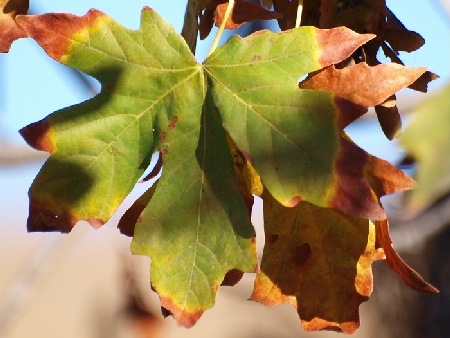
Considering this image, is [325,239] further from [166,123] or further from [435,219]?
[435,219]

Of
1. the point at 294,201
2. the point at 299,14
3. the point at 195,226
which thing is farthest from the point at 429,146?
the point at 299,14

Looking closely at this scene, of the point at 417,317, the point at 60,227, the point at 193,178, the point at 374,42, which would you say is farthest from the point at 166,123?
the point at 417,317

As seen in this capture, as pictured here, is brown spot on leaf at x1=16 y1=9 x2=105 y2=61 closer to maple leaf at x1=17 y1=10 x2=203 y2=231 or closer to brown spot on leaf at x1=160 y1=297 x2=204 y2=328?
maple leaf at x1=17 y1=10 x2=203 y2=231

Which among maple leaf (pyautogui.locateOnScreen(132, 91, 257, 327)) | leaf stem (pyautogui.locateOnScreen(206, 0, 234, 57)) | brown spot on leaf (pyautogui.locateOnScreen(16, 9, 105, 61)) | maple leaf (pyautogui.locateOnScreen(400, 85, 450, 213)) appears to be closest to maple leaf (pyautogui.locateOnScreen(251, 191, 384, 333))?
maple leaf (pyautogui.locateOnScreen(132, 91, 257, 327))

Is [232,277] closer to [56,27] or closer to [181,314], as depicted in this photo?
[181,314]

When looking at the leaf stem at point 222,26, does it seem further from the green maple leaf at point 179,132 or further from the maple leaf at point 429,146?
the maple leaf at point 429,146
